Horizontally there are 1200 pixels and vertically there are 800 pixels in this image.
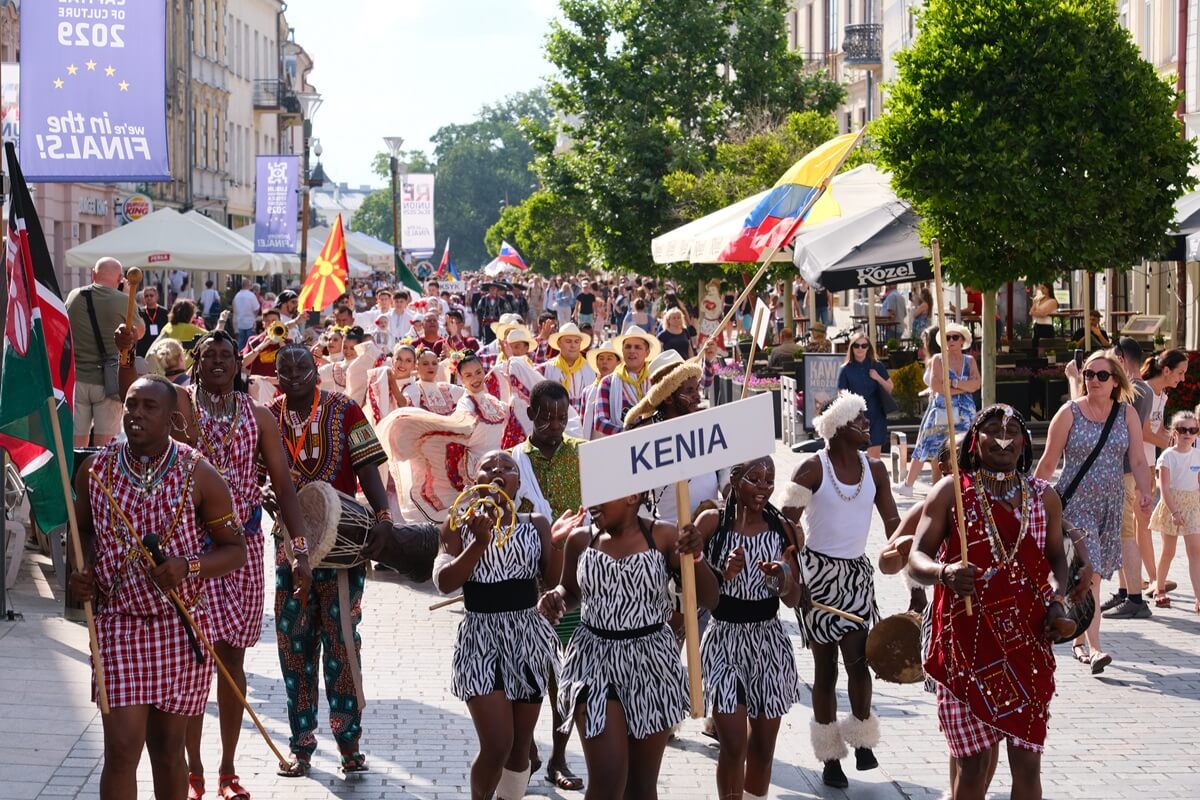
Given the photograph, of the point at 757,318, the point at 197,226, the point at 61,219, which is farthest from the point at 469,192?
the point at 757,318

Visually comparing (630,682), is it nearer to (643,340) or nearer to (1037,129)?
(643,340)

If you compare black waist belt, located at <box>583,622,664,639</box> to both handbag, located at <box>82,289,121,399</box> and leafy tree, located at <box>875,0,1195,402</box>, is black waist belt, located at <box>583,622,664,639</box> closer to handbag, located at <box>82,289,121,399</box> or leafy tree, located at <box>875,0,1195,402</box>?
handbag, located at <box>82,289,121,399</box>

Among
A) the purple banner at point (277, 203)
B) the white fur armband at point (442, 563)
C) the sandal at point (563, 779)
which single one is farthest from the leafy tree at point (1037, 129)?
the purple banner at point (277, 203)

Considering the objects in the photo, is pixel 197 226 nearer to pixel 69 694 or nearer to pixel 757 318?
pixel 757 318

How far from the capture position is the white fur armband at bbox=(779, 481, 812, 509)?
25.0ft

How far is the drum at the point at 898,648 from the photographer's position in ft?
22.1

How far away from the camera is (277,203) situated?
28.3 metres

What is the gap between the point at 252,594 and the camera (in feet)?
23.3

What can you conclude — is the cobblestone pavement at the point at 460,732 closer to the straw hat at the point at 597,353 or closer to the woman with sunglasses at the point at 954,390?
the straw hat at the point at 597,353

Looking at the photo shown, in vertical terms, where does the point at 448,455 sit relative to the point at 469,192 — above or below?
below

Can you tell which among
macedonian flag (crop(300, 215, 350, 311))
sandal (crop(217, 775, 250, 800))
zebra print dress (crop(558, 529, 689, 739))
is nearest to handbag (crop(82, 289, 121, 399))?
sandal (crop(217, 775, 250, 800))

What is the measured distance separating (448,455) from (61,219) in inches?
1212

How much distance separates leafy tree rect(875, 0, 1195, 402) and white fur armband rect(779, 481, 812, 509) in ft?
33.3

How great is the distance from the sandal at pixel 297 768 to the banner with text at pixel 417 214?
46859 millimetres
